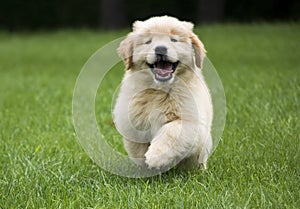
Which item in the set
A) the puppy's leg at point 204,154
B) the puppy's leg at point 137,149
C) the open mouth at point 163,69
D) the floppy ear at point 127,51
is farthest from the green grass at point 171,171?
the floppy ear at point 127,51

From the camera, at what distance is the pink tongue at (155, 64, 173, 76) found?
356 cm

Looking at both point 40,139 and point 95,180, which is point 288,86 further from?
point 95,180

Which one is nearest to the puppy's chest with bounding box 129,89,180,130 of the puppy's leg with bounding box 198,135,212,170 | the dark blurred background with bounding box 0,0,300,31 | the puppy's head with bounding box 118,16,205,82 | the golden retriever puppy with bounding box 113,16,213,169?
the golden retriever puppy with bounding box 113,16,213,169

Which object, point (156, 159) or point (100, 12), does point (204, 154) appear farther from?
point (100, 12)

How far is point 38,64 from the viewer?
11648 mm

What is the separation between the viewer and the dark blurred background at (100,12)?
18328 mm

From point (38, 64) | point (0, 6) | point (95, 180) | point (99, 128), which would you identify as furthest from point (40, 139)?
point (0, 6)

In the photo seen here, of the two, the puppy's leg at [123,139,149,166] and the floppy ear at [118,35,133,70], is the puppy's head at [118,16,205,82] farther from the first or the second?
the puppy's leg at [123,139,149,166]

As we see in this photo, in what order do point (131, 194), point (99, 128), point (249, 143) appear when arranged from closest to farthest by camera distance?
1. point (131, 194)
2. point (249, 143)
3. point (99, 128)

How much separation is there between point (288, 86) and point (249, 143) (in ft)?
8.12

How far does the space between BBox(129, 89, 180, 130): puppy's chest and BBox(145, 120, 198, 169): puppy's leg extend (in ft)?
0.28

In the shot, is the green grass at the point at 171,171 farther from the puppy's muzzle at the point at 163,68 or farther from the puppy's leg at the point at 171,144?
the puppy's muzzle at the point at 163,68

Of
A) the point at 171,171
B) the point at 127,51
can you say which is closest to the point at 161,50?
the point at 127,51

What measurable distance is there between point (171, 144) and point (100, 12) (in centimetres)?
1588
